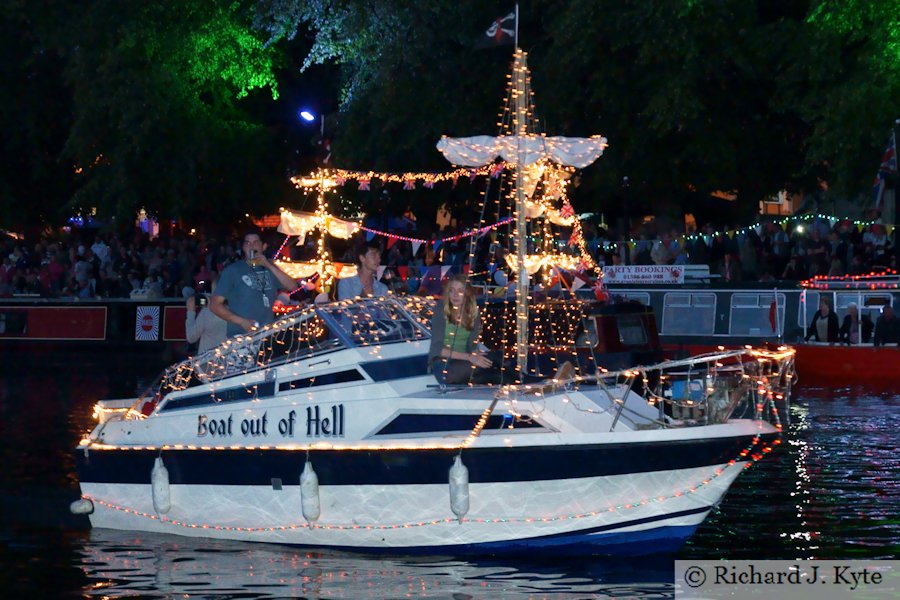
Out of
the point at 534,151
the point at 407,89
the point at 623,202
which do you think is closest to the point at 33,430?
the point at 534,151

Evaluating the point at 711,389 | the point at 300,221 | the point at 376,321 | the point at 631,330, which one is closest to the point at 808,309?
the point at 631,330

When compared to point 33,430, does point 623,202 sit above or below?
above

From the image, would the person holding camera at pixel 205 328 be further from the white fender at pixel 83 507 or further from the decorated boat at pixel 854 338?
the decorated boat at pixel 854 338

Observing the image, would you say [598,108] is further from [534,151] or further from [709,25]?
[534,151]

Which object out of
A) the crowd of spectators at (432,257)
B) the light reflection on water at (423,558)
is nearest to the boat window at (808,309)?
the crowd of spectators at (432,257)

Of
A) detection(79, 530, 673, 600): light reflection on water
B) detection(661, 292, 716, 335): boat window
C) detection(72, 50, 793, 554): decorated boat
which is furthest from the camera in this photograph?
detection(661, 292, 716, 335): boat window

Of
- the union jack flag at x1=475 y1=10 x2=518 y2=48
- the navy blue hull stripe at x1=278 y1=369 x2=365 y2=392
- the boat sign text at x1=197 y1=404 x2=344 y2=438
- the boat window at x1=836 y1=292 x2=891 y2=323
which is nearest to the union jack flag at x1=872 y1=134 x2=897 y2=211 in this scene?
the boat window at x1=836 y1=292 x2=891 y2=323

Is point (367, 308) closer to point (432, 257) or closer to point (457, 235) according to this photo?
point (457, 235)

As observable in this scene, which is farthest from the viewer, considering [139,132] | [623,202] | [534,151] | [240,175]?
Result: [240,175]

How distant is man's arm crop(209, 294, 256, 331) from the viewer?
15273 millimetres

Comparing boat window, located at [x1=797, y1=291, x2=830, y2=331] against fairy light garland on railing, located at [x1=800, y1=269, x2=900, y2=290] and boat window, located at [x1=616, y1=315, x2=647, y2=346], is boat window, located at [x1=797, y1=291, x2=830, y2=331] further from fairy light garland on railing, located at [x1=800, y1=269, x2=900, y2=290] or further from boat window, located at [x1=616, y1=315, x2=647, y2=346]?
boat window, located at [x1=616, y1=315, x2=647, y2=346]

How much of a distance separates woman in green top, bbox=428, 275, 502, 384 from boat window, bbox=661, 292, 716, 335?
18.6 meters

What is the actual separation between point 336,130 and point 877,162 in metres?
13.6

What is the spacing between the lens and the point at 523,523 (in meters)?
13.7
